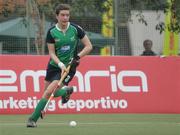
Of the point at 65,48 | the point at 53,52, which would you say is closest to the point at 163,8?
the point at 65,48

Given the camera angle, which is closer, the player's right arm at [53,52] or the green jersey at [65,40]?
the player's right arm at [53,52]

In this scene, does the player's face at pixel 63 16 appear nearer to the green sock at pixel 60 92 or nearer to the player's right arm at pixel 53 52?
the player's right arm at pixel 53 52

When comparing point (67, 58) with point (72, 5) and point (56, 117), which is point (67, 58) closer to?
point (56, 117)

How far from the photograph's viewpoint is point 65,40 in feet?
40.5

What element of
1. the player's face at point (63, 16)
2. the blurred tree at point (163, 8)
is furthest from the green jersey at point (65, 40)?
the blurred tree at point (163, 8)

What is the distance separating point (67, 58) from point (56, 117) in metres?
3.13

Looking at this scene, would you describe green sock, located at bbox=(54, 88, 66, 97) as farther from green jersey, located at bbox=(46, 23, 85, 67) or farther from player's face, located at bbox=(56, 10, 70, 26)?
player's face, located at bbox=(56, 10, 70, 26)

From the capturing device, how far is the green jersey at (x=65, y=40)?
1233 cm

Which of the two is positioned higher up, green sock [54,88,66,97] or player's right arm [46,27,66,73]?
player's right arm [46,27,66,73]

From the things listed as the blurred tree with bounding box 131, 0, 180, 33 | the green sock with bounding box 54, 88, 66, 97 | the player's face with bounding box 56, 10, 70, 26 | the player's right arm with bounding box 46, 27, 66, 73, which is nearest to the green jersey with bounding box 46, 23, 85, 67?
the player's right arm with bounding box 46, 27, 66, 73

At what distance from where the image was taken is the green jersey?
40.4 ft

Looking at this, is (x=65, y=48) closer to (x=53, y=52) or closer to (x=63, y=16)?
(x=53, y=52)

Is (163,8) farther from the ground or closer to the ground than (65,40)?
closer to the ground

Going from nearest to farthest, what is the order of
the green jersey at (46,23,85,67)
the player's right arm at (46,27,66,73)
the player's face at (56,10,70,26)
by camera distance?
the player's face at (56,10,70,26), the player's right arm at (46,27,66,73), the green jersey at (46,23,85,67)
